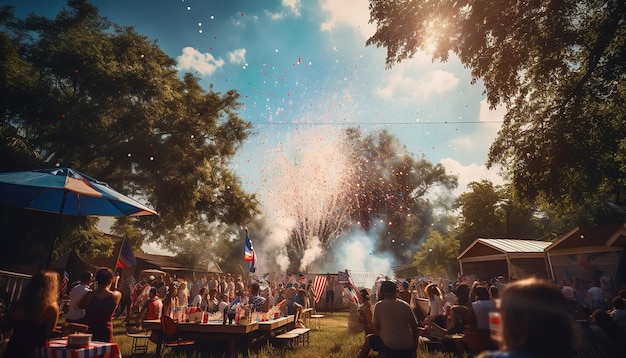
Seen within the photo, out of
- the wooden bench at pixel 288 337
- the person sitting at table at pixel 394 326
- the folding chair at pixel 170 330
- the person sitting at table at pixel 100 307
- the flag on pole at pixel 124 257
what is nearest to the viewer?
the person sitting at table at pixel 100 307

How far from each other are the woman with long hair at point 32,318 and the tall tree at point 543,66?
13.0 metres

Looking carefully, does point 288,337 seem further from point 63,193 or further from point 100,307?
point 63,193

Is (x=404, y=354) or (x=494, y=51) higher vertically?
(x=494, y=51)

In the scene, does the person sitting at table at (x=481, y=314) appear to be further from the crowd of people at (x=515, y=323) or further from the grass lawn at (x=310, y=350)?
the grass lawn at (x=310, y=350)

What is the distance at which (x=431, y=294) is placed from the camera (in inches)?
357

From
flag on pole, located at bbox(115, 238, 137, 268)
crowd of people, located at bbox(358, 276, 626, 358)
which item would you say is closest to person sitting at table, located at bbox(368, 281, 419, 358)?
crowd of people, located at bbox(358, 276, 626, 358)

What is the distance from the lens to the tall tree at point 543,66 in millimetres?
11992

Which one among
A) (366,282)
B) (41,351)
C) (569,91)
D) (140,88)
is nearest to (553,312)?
(41,351)

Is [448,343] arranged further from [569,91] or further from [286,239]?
[286,239]

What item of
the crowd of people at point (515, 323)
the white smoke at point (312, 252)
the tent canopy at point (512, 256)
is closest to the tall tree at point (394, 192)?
the white smoke at point (312, 252)

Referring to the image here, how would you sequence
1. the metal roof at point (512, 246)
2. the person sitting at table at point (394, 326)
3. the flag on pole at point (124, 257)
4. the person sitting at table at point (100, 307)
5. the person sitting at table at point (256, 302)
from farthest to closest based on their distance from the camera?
the flag on pole at point (124, 257) → the metal roof at point (512, 246) → the person sitting at table at point (256, 302) → the person sitting at table at point (394, 326) → the person sitting at table at point (100, 307)

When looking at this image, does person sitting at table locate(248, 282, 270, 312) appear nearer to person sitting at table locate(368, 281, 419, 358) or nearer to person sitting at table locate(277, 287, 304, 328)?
person sitting at table locate(277, 287, 304, 328)

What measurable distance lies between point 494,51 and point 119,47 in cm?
2011

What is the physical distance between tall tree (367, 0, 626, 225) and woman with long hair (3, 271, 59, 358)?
13037 millimetres
